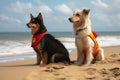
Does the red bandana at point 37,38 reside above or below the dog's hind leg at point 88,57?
above

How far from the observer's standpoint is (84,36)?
775 cm

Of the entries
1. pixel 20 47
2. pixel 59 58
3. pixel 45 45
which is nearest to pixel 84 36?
pixel 59 58

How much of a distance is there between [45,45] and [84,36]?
46.2 inches

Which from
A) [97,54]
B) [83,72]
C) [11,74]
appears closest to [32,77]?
[11,74]

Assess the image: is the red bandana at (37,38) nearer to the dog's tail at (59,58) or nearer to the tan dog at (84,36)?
the dog's tail at (59,58)

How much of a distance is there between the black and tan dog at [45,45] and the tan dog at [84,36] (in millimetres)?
530

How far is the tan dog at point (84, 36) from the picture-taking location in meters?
7.65

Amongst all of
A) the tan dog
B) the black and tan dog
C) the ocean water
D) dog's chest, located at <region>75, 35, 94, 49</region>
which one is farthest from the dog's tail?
the ocean water

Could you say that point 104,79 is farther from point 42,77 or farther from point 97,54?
point 97,54

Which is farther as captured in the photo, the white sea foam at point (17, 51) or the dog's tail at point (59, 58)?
the white sea foam at point (17, 51)

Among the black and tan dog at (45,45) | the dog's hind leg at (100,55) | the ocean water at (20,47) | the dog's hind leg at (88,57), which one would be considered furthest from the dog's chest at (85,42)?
the ocean water at (20,47)

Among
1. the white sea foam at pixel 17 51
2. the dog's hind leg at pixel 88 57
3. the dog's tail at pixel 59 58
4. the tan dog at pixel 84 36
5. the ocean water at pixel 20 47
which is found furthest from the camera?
the ocean water at pixel 20 47

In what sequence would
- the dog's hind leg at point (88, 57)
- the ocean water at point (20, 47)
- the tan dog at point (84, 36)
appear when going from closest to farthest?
the tan dog at point (84, 36) < the dog's hind leg at point (88, 57) < the ocean water at point (20, 47)

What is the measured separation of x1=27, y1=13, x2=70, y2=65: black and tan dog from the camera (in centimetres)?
804
